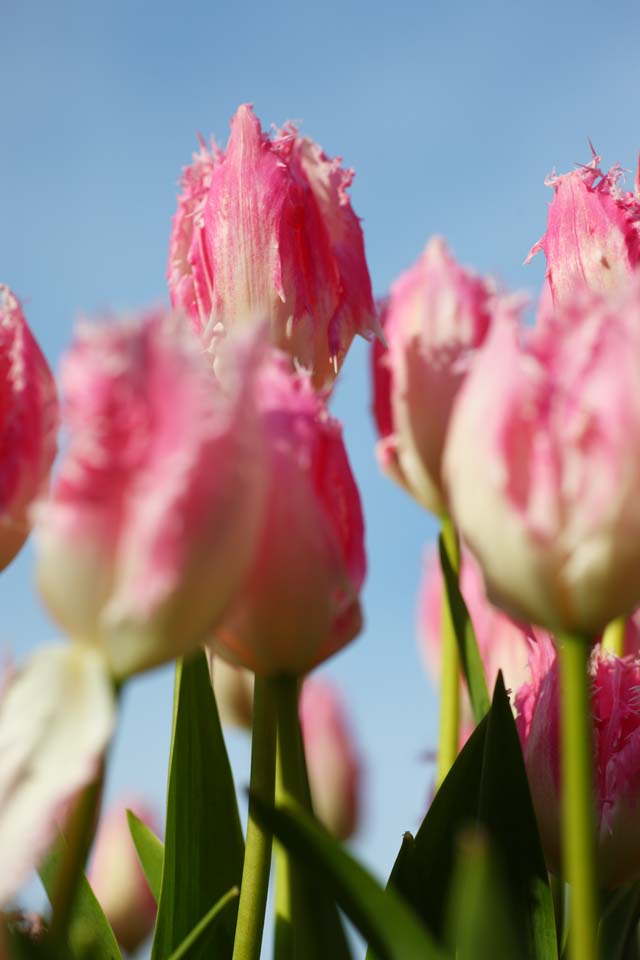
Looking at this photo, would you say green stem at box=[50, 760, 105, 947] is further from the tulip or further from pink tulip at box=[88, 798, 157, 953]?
pink tulip at box=[88, 798, 157, 953]

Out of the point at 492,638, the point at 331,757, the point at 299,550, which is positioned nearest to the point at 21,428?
the point at 299,550

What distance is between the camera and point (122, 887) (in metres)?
1.16

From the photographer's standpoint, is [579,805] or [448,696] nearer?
[579,805]

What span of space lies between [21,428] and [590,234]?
1.35 feet

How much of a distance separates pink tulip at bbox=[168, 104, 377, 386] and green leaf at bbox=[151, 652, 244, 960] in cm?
18

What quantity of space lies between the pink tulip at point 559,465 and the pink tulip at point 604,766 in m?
0.22

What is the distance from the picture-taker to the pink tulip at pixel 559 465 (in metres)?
0.32

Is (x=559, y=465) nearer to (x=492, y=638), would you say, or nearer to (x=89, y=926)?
(x=89, y=926)

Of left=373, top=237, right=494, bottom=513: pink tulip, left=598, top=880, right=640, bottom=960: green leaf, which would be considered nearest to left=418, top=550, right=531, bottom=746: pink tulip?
left=598, top=880, right=640, bottom=960: green leaf

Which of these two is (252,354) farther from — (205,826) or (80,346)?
(205,826)

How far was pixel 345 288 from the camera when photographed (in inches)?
26.6

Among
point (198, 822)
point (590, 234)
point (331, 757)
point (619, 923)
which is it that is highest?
point (590, 234)

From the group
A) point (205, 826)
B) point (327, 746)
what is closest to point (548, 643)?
point (205, 826)

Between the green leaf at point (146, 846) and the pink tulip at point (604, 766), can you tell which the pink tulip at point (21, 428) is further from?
the green leaf at point (146, 846)
